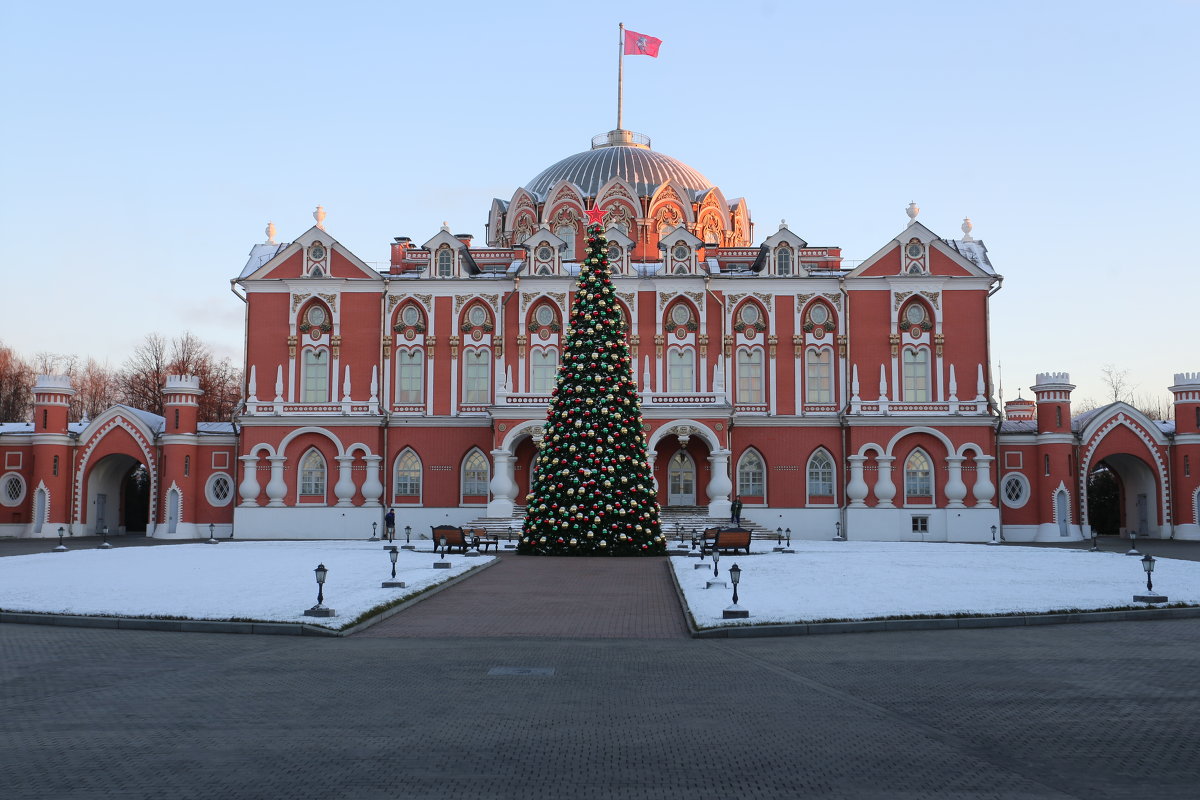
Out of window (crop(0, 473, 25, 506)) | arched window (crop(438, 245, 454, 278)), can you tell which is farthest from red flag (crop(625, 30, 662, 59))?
window (crop(0, 473, 25, 506))

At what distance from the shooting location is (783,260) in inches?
1950

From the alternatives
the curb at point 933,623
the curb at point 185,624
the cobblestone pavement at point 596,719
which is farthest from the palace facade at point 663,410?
the cobblestone pavement at point 596,719

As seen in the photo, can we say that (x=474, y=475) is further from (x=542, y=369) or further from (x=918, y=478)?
(x=918, y=478)

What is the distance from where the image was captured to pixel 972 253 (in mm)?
50531

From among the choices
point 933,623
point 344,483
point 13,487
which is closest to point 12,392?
point 13,487

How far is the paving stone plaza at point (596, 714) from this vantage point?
859cm

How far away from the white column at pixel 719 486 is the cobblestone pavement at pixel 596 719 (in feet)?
92.2

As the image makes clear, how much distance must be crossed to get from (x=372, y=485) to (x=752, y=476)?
635 inches

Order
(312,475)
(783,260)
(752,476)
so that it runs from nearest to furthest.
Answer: (752,476) < (312,475) < (783,260)

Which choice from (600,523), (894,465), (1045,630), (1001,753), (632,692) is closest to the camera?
(1001,753)

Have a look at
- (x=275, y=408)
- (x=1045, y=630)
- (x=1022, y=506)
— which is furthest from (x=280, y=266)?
(x=1045, y=630)

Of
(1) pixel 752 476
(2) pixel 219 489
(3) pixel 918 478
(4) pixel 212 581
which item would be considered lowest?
(4) pixel 212 581

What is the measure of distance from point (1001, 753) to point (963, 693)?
9.05 ft

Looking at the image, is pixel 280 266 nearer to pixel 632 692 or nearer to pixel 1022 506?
pixel 1022 506
